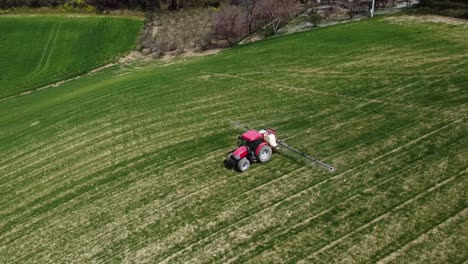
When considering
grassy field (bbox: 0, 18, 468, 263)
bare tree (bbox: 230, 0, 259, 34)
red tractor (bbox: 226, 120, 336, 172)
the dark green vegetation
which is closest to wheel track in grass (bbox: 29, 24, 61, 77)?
grassy field (bbox: 0, 18, 468, 263)

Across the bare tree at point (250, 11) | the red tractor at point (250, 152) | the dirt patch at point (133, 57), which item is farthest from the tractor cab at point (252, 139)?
the bare tree at point (250, 11)

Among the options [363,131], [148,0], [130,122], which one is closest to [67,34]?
[148,0]

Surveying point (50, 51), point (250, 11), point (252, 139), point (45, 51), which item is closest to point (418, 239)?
point (252, 139)

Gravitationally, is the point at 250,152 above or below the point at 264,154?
above

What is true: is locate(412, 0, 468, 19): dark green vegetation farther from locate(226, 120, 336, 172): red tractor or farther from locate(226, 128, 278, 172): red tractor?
locate(226, 128, 278, 172): red tractor

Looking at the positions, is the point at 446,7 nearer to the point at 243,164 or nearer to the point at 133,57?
the point at 243,164

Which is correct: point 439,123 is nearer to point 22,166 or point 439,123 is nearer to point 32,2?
point 22,166

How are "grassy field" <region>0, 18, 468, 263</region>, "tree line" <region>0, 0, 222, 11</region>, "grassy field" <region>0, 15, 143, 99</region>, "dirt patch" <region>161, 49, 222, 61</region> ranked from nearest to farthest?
1. "grassy field" <region>0, 18, 468, 263</region>
2. "dirt patch" <region>161, 49, 222, 61</region>
3. "grassy field" <region>0, 15, 143, 99</region>
4. "tree line" <region>0, 0, 222, 11</region>
